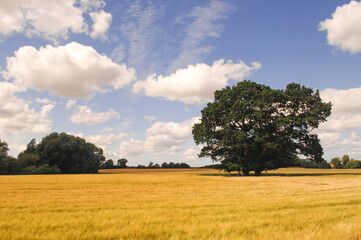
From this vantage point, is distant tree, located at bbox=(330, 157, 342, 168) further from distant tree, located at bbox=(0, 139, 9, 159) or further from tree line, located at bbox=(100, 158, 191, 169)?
distant tree, located at bbox=(0, 139, 9, 159)

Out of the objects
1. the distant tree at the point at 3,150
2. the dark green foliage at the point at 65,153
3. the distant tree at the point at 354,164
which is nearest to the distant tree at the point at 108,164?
the dark green foliage at the point at 65,153

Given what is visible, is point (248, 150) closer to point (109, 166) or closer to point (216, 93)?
point (216, 93)

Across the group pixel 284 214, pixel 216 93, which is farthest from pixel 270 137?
pixel 284 214

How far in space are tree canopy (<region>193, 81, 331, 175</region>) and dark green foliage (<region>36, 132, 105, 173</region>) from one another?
167 ft

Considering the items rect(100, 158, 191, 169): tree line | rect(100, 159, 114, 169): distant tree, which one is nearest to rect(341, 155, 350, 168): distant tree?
rect(100, 158, 191, 169): tree line

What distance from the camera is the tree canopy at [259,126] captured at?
3700 cm

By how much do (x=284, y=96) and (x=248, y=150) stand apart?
1021cm

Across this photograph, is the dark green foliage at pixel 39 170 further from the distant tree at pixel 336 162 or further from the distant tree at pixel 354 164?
the distant tree at pixel 336 162

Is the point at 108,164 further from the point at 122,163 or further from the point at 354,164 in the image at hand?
the point at 354,164

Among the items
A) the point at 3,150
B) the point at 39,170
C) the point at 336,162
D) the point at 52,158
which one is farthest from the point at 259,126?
the point at 336,162

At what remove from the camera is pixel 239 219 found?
258 inches

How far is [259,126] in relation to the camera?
39.3 meters

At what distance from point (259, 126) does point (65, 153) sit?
2358 inches

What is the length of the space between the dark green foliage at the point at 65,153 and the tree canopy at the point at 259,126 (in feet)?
167
